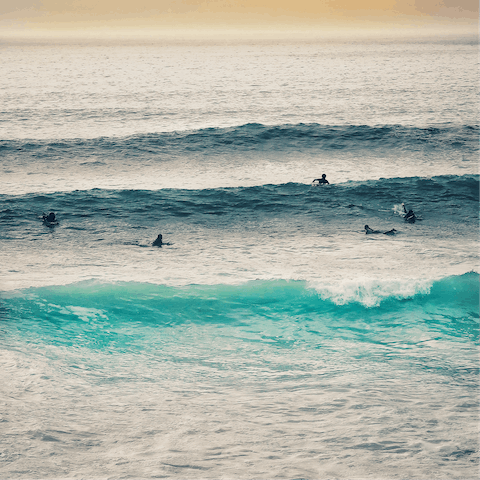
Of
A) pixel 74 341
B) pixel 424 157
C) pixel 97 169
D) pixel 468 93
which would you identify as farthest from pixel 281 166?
pixel 468 93

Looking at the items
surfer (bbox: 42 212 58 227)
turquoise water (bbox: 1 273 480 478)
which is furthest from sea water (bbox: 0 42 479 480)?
surfer (bbox: 42 212 58 227)

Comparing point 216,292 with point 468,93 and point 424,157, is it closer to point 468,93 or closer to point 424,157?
point 424,157

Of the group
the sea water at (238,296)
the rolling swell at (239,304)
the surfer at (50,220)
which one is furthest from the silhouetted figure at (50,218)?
the rolling swell at (239,304)

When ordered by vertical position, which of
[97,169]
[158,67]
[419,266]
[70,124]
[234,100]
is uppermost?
[158,67]

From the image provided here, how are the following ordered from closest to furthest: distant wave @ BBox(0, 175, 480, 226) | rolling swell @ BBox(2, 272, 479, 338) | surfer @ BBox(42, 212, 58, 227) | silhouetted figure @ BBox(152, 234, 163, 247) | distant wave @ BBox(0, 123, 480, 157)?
rolling swell @ BBox(2, 272, 479, 338), silhouetted figure @ BBox(152, 234, 163, 247), surfer @ BBox(42, 212, 58, 227), distant wave @ BBox(0, 175, 480, 226), distant wave @ BBox(0, 123, 480, 157)

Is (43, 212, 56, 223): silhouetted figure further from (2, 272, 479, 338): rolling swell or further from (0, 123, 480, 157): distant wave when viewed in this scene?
(0, 123, 480, 157): distant wave

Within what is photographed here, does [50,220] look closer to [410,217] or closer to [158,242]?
[158,242]
